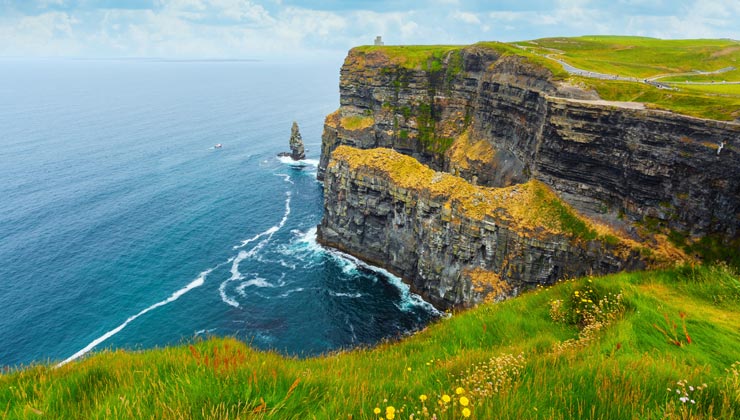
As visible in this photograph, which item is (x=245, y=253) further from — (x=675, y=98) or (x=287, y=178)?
(x=675, y=98)

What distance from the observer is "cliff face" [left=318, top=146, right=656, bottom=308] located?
141ft

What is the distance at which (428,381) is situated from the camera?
24.7ft

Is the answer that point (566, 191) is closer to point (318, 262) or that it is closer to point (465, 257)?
point (465, 257)

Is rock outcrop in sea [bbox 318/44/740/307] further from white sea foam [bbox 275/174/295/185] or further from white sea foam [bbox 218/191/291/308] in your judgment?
white sea foam [bbox 275/174/295/185]

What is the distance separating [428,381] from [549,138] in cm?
4604

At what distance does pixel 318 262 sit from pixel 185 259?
68.4 feet

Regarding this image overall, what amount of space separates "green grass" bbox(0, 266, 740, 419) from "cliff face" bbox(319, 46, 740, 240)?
31.1 meters

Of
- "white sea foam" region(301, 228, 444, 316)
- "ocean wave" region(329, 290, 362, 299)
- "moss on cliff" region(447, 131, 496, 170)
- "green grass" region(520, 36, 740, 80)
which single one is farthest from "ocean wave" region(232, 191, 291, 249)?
"green grass" region(520, 36, 740, 80)

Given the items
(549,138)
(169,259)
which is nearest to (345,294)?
(169,259)

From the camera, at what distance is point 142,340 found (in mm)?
47125

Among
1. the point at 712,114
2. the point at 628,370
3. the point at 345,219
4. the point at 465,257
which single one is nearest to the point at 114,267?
the point at 345,219

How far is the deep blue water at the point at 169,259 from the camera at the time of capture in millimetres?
48938

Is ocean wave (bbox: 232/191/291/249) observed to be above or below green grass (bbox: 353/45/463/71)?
below

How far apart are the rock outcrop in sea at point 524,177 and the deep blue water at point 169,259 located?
7.74m
